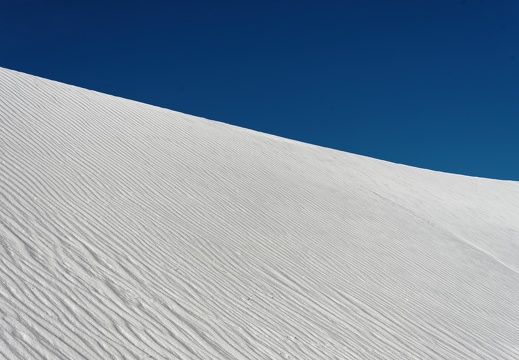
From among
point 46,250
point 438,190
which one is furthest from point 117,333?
point 438,190

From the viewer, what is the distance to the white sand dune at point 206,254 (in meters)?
4.99

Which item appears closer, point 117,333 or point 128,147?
point 117,333

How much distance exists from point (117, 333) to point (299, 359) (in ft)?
5.57

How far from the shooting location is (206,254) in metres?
7.28

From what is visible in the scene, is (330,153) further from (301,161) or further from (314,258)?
(314,258)

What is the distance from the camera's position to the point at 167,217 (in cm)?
819

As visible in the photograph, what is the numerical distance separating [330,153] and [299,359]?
48.7 ft

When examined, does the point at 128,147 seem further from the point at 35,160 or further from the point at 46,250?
the point at 46,250

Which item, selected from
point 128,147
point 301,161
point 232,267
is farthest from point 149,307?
point 301,161

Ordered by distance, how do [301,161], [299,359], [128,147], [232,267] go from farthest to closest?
[301,161], [128,147], [232,267], [299,359]

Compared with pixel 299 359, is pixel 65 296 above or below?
below

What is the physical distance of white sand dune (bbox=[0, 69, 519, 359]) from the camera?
4.99 m

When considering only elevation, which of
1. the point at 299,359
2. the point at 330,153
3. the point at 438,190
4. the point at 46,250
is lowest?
the point at 46,250

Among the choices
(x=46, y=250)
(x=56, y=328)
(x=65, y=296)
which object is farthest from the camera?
(x=46, y=250)
